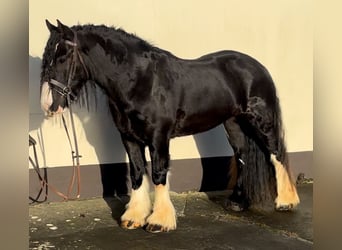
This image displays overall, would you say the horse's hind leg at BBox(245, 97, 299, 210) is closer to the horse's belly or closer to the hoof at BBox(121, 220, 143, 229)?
the horse's belly

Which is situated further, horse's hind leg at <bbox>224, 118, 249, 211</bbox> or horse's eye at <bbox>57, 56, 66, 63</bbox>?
horse's hind leg at <bbox>224, 118, 249, 211</bbox>

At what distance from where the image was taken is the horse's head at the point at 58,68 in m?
3.25

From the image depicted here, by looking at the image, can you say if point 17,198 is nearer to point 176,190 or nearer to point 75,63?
point 75,63

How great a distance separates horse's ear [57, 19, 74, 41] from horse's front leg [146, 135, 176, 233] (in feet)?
3.30

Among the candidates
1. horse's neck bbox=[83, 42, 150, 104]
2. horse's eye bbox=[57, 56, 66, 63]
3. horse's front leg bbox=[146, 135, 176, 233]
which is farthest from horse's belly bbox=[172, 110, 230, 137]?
horse's eye bbox=[57, 56, 66, 63]

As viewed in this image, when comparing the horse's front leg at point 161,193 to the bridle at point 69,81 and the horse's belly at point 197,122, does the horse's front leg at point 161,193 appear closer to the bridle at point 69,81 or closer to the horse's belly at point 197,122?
the horse's belly at point 197,122

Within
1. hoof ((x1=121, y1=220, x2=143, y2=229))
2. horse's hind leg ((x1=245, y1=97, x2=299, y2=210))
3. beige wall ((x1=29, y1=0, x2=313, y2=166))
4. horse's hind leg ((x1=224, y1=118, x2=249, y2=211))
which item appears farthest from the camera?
beige wall ((x1=29, y1=0, x2=313, y2=166))

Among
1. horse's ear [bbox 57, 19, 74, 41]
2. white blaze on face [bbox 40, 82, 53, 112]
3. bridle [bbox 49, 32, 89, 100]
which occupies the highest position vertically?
horse's ear [bbox 57, 19, 74, 41]

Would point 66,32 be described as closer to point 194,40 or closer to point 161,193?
point 161,193

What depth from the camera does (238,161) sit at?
4.41 meters

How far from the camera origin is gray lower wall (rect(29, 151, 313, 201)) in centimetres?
446

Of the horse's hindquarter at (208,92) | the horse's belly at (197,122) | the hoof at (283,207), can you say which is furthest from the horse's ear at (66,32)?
the hoof at (283,207)

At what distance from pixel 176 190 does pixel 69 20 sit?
2081mm

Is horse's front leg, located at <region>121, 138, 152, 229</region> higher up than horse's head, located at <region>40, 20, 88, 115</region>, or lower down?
lower down
